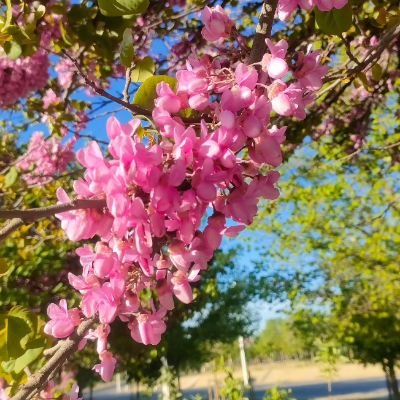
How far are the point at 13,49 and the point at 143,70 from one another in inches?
51.6

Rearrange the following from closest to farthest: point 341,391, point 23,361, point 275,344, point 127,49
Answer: point 127,49, point 23,361, point 341,391, point 275,344

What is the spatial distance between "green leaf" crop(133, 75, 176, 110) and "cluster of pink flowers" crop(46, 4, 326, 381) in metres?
0.09

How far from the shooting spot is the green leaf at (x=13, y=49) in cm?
250

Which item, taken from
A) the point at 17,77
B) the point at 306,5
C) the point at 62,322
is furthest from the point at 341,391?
the point at 306,5

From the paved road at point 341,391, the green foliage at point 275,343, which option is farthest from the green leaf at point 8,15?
the green foliage at point 275,343

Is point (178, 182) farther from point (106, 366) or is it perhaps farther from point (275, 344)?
point (275, 344)

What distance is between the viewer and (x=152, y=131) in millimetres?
1203

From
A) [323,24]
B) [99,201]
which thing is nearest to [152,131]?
[99,201]

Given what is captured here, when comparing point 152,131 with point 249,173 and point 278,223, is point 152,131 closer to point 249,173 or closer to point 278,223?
point 249,173

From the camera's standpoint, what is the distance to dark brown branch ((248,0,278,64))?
4.13 feet

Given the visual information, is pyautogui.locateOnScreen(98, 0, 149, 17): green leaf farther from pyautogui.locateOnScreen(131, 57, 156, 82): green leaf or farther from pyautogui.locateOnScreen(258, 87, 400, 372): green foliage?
pyautogui.locateOnScreen(258, 87, 400, 372): green foliage

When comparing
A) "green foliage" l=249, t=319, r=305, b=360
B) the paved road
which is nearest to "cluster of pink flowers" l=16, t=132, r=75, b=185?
the paved road

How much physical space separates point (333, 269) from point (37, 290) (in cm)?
979

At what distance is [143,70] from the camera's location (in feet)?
4.99
